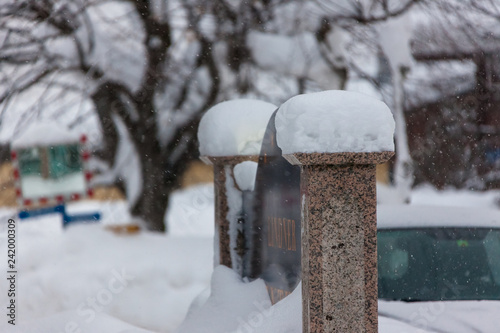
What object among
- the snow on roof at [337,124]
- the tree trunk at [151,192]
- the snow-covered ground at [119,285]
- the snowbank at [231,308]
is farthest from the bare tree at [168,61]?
the snow on roof at [337,124]

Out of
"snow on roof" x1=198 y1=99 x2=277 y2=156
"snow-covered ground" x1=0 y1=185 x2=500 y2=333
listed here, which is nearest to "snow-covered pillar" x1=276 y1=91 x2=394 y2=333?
"snow-covered ground" x1=0 y1=185 x2=500 y2=333

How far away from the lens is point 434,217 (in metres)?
4.71

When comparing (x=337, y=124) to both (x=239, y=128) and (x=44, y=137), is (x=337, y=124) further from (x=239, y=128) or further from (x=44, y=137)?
(x=44, y=137)

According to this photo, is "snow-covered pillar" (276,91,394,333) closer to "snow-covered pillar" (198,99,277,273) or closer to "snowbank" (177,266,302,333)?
"snowbank" (177,266,302,333)

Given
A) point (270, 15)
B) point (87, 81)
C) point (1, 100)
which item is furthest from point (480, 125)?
point (1, 100)

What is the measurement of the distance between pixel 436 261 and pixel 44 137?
604 cm

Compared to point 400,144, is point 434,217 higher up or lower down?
higher up

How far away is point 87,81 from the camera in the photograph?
8.80 metres

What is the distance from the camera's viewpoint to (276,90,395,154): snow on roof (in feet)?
9.96

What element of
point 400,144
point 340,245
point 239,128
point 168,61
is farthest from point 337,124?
point 168,61

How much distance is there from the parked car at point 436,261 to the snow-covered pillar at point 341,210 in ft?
3.59

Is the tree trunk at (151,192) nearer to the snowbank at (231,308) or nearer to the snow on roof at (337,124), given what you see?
the snowbank at (231,308)

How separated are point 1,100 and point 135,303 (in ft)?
10.7

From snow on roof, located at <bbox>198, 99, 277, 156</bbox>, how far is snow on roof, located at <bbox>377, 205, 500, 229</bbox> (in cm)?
115
